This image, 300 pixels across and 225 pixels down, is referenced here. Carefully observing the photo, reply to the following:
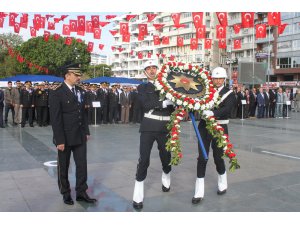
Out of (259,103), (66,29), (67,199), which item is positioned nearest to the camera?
(67,199)

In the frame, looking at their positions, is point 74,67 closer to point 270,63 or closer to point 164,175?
point 164,175

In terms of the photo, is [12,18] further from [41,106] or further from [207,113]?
[207,113]

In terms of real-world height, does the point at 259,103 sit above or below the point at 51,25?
below

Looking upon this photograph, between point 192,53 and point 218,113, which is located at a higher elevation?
point 192,53

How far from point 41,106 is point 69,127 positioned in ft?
36.8

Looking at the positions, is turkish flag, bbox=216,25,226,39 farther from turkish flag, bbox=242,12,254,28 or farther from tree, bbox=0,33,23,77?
tree, bbox=0,33,23,77

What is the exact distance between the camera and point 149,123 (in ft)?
16.3

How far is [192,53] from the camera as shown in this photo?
73.8 m

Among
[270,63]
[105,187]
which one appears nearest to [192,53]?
[270,63]

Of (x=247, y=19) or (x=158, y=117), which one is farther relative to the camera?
(x=247, y=19)

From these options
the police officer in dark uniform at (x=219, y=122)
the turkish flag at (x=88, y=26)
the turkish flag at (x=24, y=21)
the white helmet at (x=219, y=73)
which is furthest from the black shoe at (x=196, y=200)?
the turkish flag at (x=88, y=26)

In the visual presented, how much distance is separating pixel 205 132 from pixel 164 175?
95cm

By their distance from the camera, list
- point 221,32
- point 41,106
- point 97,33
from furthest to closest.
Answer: point 221,32 < point 97,33 < point 41,106

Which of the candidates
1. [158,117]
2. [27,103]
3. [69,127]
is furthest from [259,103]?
[69,127]
